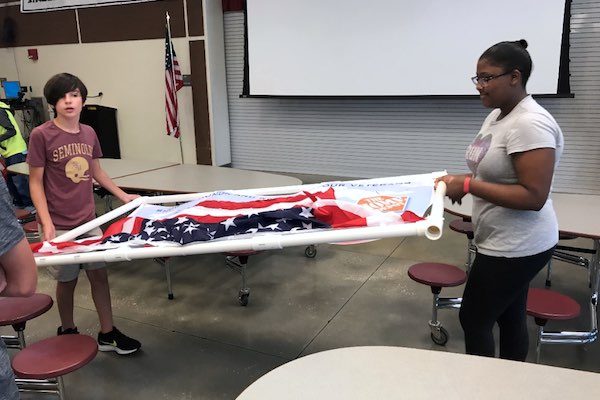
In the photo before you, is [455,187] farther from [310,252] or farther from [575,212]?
[310,252]

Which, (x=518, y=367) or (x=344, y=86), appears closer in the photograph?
(x=518, y=367)

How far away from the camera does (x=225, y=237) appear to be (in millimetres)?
1466

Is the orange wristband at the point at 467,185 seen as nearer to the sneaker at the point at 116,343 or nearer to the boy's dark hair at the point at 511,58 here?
the boy's dark hair at the point at 511,58

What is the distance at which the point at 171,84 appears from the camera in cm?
677

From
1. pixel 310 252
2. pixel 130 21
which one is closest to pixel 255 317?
pixel 310 252

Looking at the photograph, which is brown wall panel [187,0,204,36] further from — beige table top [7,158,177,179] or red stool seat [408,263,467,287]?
red stool seat [408,263,467,287]

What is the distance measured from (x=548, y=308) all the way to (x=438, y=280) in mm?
562

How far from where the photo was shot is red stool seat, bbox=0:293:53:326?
81.6 inches

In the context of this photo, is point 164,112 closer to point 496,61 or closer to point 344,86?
point 344,86

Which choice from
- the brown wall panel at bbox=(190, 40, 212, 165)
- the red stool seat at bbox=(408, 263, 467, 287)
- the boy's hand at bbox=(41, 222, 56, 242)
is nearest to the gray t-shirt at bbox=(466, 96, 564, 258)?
the red stool seat at bbox=(408, 263, 467, 287)

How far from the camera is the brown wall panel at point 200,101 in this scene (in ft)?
22.4

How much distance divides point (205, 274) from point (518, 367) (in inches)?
115

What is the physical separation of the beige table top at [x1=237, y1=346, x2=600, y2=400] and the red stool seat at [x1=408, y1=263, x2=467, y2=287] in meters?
1.42

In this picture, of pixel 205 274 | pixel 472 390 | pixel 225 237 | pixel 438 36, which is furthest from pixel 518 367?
pixel 438 36
